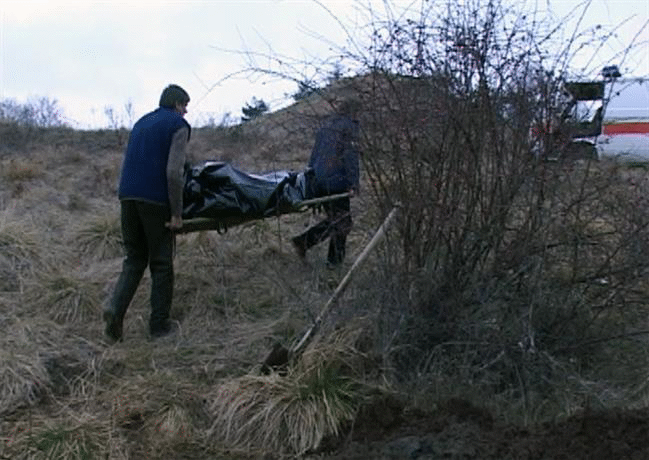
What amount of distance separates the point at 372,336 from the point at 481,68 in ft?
5.66

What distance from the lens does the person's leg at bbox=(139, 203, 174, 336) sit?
693 centimetres

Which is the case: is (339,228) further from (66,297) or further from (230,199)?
(66,297)

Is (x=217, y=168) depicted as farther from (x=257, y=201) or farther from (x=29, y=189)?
(x=29, y=189)

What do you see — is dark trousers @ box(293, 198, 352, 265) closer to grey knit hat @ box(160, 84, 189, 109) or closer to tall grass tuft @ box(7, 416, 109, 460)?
grey knit hat @ box(160, 84, 189, 109)

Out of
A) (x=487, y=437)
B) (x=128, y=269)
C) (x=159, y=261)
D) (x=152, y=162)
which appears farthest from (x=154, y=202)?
(x=487, y=437)

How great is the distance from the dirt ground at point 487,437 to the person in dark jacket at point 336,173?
1.77m

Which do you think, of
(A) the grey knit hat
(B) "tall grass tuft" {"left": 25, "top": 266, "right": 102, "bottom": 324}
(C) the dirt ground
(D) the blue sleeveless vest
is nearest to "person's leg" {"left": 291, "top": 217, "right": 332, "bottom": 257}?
(D) the blue sleeveless vest

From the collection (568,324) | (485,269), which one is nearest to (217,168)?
(485,269)

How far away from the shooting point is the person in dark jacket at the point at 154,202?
22.5 ft

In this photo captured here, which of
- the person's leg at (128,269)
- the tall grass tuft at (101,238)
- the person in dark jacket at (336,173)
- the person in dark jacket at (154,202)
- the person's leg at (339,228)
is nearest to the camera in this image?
the person in dark jacket at (336,173)

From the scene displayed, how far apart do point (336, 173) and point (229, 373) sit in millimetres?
1599

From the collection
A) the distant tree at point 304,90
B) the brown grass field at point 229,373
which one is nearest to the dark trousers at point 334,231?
the brown grass field at point 229,373

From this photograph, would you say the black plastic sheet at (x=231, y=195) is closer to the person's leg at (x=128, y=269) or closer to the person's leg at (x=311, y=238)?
the person's leg at (x=311, y=238)

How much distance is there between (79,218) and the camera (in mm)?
10820
